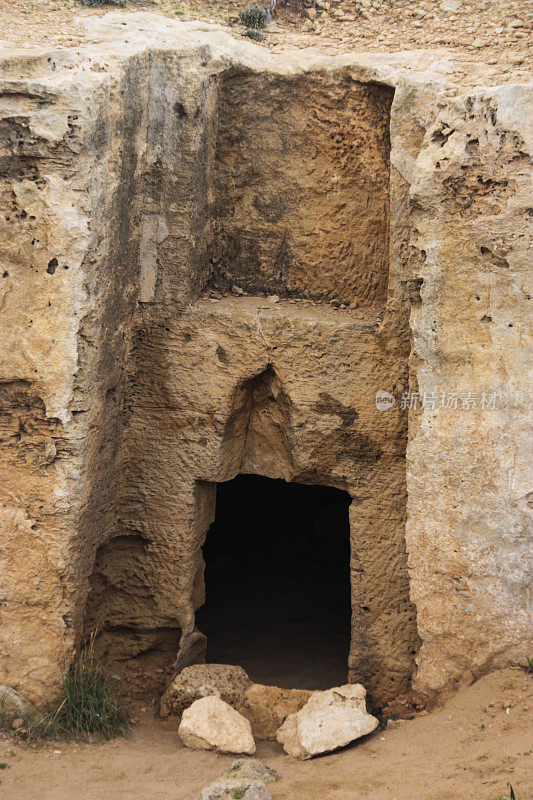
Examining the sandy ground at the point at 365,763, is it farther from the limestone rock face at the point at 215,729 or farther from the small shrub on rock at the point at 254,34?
the small shrub on rock at the point at 254,34

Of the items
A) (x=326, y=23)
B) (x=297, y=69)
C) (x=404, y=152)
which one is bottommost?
(x=404, y=152)

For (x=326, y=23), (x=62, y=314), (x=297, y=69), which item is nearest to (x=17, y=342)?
(x=62, y=314)

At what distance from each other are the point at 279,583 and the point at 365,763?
10.6 feet

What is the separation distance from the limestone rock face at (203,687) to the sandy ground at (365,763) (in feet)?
0.79

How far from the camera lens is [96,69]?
4211 millimetres

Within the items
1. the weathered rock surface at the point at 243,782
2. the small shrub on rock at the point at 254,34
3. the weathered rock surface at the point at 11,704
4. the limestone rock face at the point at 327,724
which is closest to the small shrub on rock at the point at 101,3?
the small shrub on rock at the point at 254,34

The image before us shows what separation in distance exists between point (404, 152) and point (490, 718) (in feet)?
8.88

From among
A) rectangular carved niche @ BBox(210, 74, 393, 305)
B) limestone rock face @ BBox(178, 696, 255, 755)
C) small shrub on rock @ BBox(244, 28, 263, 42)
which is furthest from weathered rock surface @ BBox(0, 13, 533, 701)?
limestone rock face @ BBox(178, 696, 255, 755)

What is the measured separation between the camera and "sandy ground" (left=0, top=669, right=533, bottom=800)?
11.9 feet

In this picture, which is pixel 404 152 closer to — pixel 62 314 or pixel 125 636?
pixel 62 314

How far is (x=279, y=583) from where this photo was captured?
723cm

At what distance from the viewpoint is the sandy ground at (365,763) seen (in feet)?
11.9

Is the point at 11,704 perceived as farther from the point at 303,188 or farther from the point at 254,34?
the point at 254,34

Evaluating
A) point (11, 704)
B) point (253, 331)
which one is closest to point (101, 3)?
point (253, 331)
